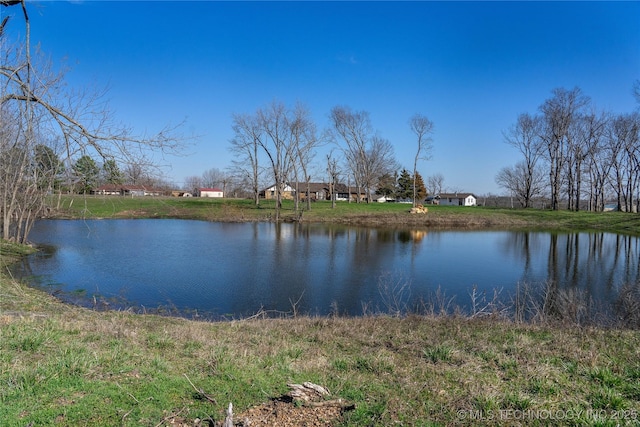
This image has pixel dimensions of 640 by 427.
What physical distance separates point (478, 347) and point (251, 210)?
41.1 m

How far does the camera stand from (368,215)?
42562mm

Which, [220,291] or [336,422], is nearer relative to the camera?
[336,422]

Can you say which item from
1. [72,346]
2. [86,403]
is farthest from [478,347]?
[72,346]

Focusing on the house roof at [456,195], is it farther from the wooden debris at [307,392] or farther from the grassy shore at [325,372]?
the wooden debris at [307,392]

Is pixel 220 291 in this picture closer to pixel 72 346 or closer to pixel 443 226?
pixel 72 346

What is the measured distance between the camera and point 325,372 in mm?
4410

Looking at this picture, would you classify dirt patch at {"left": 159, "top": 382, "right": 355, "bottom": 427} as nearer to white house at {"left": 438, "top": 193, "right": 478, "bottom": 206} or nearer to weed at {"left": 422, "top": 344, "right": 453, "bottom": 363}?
weed at {"left": 422, "top": 344, "right": 453, "bottom": 363}

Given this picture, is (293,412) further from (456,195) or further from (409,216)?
(456,195)

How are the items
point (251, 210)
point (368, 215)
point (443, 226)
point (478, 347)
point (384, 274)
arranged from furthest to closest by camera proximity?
1. point (251, 210)
2. point (368, 215)
3. point (443, 226)
4. point (384, 274)
5. point (478, 347)

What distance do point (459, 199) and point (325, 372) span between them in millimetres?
101312

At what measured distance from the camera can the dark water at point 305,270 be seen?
11.3 m

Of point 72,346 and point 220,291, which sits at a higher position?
point 72,346

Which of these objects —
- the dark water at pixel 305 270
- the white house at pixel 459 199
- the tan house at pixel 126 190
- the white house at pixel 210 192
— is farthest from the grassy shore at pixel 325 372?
the white house at pixel 459 199

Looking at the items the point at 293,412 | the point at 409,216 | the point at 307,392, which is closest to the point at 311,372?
the point at 307,392
